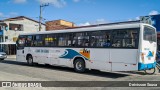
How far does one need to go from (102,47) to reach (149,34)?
9.18ft

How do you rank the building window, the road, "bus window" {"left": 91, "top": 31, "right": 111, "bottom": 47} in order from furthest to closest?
1. the building window
2. "bus window" {"left": 91, "top": 31, "right": 111, "bottom": 47}
3. the road

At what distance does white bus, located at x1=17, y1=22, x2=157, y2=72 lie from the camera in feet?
41.2

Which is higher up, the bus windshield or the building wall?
the building wall

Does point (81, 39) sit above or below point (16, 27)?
below

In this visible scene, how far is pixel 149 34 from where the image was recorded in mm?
13414

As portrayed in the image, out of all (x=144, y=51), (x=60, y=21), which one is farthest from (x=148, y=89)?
(x=60, y=21)

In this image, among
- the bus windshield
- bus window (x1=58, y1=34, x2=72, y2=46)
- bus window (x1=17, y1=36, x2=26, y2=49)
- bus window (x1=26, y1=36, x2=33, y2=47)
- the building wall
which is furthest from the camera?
the building wall

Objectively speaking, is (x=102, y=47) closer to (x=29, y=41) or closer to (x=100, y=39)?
(x=100, y=39)

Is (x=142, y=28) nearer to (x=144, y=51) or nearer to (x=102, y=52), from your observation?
(x=144, y=51)

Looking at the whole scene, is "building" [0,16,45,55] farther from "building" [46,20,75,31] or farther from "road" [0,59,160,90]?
"road" [0,59,160,90]

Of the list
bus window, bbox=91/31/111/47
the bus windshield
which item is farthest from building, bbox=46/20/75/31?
the bus windshield

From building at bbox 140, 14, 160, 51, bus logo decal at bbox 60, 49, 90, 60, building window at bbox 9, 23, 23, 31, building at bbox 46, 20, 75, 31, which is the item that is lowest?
bus logo decal at bbox 60, 49, 90, 60

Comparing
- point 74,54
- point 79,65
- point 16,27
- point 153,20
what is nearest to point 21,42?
point 74,54

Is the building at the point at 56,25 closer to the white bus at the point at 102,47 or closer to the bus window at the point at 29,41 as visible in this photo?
the bus window at the point at 29,41
